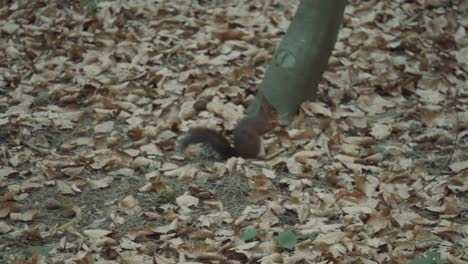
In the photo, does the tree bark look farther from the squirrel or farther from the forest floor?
the squirrel

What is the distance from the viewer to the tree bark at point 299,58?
487cm

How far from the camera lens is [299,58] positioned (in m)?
4.91

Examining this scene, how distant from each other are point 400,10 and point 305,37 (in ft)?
6.14

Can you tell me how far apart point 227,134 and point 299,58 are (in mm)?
786

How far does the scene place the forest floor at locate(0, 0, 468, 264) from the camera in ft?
12.1

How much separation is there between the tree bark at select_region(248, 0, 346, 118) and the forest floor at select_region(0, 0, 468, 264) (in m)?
0.17

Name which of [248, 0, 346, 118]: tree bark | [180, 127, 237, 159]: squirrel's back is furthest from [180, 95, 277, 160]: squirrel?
[248, 0, 346, 118]: tree bark

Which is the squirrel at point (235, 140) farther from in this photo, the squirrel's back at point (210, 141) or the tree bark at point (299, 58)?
the tree bark at point (299, 58)

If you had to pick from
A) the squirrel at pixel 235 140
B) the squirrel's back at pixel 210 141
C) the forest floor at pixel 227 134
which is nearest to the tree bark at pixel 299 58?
the forest floor at pixel 227 134

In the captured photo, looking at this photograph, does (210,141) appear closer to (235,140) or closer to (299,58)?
(235,140)

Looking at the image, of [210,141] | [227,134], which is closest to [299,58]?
[227,134]

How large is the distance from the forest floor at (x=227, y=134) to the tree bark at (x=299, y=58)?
165mm

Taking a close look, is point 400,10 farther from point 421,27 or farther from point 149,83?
point 149,83

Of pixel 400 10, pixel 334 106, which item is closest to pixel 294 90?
pixel 334 106
